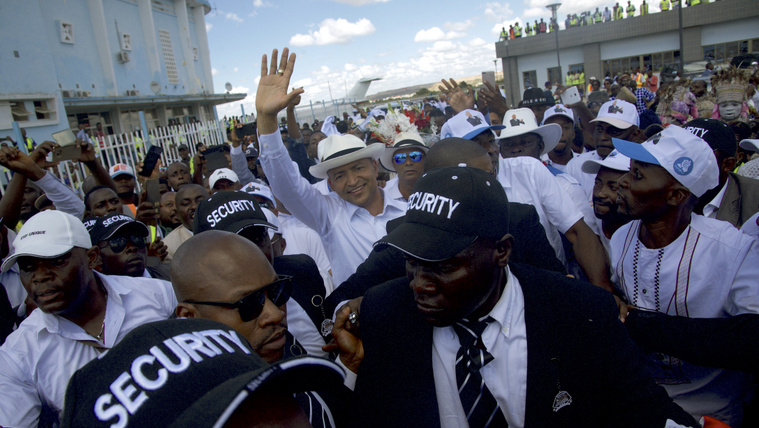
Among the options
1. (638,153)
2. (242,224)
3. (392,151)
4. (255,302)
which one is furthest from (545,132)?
(255,302)

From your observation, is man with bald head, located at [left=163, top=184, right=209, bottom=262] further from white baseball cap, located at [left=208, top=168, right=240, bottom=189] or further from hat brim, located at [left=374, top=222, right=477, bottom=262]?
hat brim, located at [left=374, top=222, right=477, bottom=262]

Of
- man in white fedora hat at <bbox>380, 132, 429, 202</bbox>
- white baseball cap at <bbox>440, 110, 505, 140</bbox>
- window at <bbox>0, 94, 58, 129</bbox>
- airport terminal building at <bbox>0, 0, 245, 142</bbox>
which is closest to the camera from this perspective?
white baseball cap at <bbox>440, 110, 505, 140</bbox>

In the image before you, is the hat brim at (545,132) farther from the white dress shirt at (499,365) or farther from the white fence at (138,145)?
the white fence at (138,145)

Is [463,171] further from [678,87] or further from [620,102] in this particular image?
[678,87]

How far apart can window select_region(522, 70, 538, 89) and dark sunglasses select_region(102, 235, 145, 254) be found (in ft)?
129

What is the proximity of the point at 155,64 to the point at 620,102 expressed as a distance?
70.7 feet

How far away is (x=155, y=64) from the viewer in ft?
67.9

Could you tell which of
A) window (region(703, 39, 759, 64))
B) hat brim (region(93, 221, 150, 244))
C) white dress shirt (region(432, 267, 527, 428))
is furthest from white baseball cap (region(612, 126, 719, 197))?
window (region(703, 39, 759, 64))

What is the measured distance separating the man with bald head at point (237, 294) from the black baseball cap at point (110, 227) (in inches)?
68.5

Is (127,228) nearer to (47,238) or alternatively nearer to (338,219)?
(47,238)

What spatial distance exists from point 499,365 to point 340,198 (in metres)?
2.08

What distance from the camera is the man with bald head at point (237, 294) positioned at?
5.15 ft

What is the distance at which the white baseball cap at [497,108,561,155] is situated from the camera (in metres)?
4.14

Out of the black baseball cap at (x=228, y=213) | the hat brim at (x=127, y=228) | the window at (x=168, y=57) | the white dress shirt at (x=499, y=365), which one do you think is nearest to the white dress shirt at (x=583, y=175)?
the white dress shirt at (x=499, y=365)
